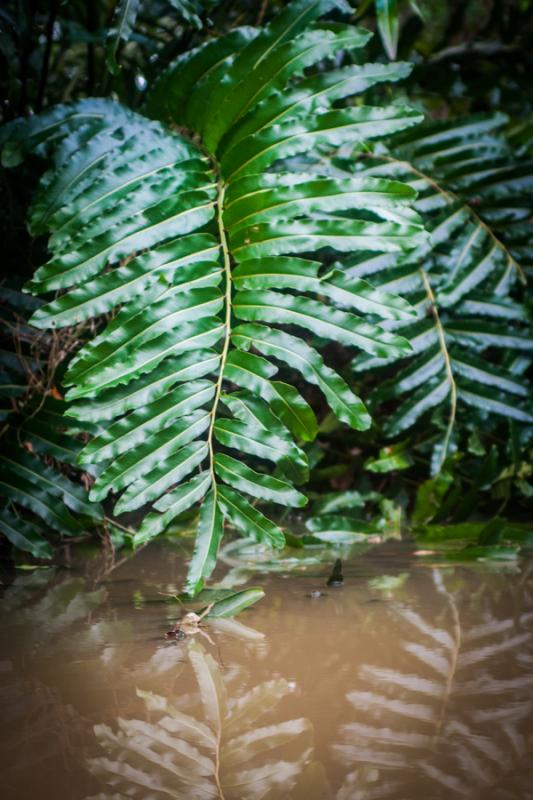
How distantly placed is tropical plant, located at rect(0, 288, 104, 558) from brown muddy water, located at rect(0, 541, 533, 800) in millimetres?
243

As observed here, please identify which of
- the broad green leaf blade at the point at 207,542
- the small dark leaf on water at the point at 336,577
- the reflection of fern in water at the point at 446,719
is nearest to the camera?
the reflection of fern in water at the point at 446,719

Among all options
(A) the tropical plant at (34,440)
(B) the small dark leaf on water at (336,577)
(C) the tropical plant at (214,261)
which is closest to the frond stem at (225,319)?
(C) the tropical plant at (214,261)

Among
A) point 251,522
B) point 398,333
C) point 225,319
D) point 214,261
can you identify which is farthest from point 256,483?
point 398,333

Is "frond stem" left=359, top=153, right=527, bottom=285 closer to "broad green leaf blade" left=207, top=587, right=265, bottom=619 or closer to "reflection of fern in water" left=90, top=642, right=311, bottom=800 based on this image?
"broad green leaf blade" left=207, top=587, right=265, bottom=619

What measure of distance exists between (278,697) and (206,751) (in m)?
0.13

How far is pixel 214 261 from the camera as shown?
1.30m

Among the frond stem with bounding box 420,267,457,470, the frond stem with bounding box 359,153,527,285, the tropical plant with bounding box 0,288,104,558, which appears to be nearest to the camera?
the tropical plant with bounding box 0,288,104,558

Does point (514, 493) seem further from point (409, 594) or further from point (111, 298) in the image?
point (111, 298)

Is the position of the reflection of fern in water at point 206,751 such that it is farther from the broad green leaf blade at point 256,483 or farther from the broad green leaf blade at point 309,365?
the broad green leaf blade at point 309,365

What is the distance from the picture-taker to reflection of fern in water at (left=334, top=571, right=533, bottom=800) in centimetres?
59

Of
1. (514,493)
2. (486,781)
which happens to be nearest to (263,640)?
(486,781)

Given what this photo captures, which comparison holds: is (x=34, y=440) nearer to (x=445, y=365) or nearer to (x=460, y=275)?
(x=445, y=365)

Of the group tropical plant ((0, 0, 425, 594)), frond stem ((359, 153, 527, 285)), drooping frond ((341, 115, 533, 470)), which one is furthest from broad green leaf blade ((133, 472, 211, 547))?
frond stem ((359, 153, 527, 285))

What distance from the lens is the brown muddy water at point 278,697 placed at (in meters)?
0.60
